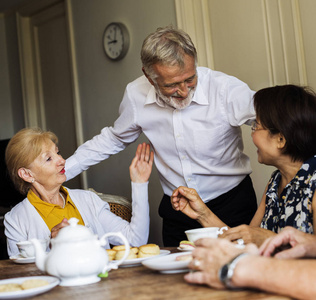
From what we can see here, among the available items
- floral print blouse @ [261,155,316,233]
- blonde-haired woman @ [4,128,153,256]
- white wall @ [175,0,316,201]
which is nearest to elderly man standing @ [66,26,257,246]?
blonde-haired woman @ [4,128,153,256]

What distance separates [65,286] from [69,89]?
159 inches

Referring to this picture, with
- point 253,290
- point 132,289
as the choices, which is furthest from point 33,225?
point 253,290

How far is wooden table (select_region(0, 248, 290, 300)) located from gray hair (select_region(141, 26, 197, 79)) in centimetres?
104

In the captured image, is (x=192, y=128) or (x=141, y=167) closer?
(x=141, y=167)

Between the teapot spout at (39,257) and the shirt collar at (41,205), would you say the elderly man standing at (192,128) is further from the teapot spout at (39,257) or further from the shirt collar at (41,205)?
the teapot spout at (39,257)

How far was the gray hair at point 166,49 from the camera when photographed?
2096 millimetres

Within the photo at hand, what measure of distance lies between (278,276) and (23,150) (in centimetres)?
166

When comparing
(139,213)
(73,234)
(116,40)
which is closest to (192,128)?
(139,213)

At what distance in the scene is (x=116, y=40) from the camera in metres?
4.24

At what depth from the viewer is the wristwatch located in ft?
3.25

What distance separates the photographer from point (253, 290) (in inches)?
39.1

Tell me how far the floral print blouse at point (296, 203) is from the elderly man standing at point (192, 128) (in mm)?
510

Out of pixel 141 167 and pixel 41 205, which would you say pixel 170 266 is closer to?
pixel 141 167

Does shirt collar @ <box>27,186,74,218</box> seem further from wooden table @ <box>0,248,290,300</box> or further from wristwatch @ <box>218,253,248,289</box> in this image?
wristwatch @ <box>218,253,248,289</box>
